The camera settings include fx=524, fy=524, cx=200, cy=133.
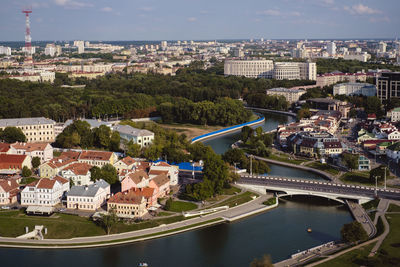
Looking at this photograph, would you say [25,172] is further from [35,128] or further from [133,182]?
[35,128]

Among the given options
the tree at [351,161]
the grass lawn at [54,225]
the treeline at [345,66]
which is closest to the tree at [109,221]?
the grass lawn at [54,225]

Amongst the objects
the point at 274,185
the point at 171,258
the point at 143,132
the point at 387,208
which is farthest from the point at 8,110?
the point at 387,208

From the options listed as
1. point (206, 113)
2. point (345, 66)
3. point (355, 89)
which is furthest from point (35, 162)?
point (345, 66)

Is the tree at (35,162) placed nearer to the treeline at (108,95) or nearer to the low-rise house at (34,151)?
the low-rise house at (34,151)

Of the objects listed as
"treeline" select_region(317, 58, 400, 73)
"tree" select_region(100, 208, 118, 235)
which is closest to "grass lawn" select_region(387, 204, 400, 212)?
"tree" select_region(100, 208, 118, 235)

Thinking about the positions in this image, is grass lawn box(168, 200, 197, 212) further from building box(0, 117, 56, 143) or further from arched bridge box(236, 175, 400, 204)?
building box(0, 117, 56, 143)

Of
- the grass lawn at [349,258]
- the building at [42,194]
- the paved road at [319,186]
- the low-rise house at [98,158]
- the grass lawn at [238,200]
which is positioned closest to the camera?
the grass lawn at [349,258]

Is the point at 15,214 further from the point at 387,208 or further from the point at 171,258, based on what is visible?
the point at 387,208
